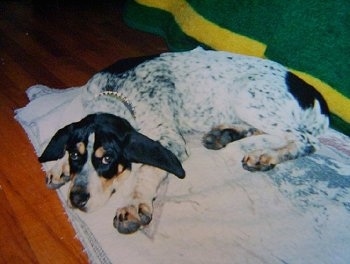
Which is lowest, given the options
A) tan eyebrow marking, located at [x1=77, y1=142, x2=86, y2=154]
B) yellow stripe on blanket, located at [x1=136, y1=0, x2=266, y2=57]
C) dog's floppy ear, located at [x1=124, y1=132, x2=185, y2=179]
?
tan eyebrow marking, located at [x1=77, y1=142, x2=86, y2=154]

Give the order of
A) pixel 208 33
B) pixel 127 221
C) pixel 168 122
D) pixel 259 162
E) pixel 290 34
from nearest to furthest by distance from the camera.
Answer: pixel 127 221, pixel 259 162, pixel 168 122, pixel 290 34, pixel 208 33

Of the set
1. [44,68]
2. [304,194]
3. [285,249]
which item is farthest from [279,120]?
[44,68]

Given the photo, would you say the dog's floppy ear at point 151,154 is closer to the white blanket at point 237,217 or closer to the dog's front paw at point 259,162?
the white blanket at point 237,217

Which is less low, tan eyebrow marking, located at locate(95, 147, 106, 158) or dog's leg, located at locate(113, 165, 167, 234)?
tan eyebrow marking, located at locate(95, 147, 106, 158)

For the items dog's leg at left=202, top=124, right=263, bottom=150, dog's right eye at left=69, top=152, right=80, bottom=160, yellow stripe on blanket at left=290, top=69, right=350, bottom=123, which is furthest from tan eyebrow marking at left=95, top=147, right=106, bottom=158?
yellow stripe on blanket at left=290, top=69, right=350, bottom=123

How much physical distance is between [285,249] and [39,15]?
4941mm

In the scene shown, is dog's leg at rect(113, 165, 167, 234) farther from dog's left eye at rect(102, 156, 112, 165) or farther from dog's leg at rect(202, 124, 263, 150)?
dog's leg at rect(202, 124, 263, 150)

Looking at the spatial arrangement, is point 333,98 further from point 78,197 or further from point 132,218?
point 78,197

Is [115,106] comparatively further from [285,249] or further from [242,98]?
[285,249]

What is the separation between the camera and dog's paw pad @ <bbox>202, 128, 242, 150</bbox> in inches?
97.0

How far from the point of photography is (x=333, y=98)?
2.53 m

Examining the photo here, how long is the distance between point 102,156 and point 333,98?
1520 millimetres

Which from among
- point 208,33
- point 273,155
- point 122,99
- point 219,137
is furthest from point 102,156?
point 208,33

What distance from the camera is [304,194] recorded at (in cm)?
209
